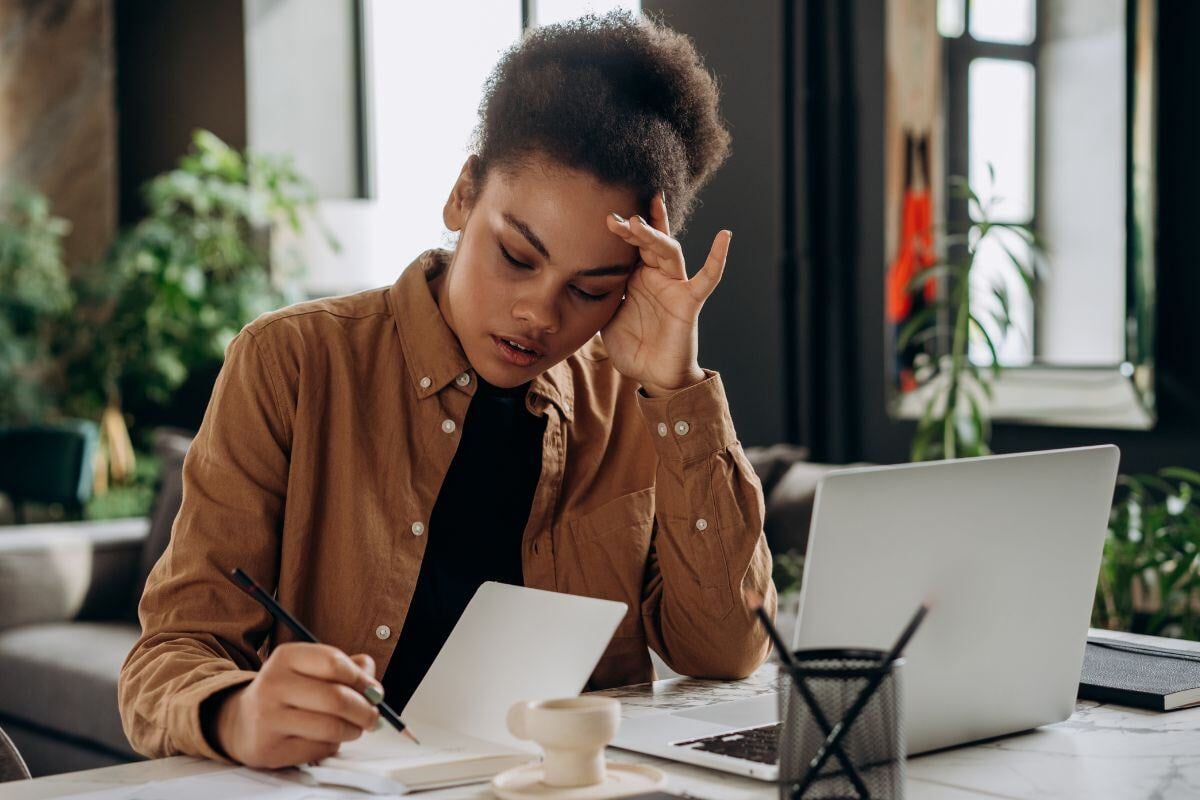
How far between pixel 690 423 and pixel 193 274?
469cm

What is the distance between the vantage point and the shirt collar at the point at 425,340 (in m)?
1.45

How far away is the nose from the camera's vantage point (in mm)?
1344

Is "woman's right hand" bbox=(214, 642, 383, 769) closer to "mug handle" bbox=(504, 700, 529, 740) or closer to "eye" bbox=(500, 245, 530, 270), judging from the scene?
"mug handle" bbox=(504, 700, 529, 740)

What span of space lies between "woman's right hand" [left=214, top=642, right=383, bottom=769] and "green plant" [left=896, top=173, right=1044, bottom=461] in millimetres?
2210

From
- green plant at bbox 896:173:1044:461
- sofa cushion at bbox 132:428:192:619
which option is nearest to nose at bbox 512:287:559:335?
green plant at bbox 896:173:1044:461

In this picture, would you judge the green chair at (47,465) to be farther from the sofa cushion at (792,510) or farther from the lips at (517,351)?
the lips at (517,351)

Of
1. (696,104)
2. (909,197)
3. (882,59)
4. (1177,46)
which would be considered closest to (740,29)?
(882,59)

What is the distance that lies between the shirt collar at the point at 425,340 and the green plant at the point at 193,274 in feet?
13.9

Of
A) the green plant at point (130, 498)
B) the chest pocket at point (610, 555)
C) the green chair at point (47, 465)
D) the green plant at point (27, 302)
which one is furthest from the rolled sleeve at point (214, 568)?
the green plant at point (27, 302)

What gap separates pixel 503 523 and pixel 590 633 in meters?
0.42

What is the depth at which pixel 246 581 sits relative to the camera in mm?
995

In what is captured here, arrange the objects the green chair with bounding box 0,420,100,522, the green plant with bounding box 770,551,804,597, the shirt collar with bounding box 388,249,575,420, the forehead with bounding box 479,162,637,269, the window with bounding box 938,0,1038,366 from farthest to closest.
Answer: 1. the green chair with bounding box 0,420,100,522
2. the window with bounding box 938,0,1038,366
3. the green plant with bounding box 770,551,804,597
4. the shirt collar with bounding box 388,249,575,420
5. the forehead with bounding box 479,162,637,269

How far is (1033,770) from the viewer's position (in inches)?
40.8

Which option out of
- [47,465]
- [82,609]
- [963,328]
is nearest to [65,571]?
[82,609]
